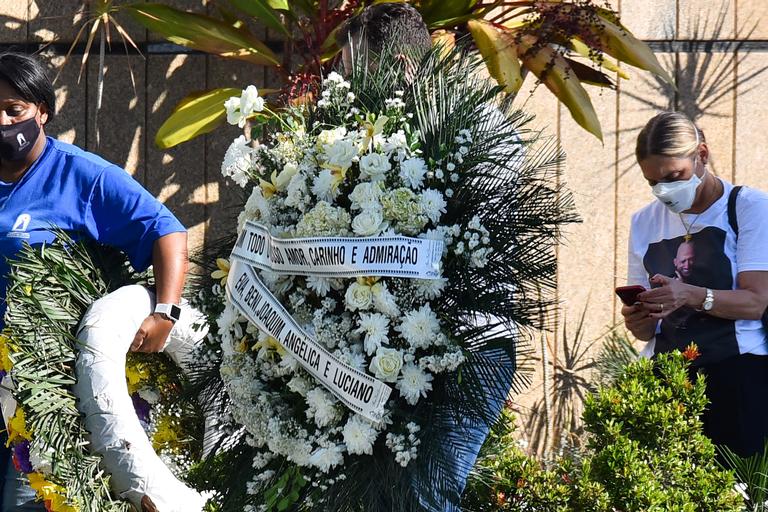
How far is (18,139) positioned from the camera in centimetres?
307

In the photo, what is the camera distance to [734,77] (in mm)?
4859

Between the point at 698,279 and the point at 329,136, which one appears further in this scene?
the point at 698,279

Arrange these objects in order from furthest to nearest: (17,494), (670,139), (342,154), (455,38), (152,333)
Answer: (455,38) → (670,139) → (17,494) → (152,333) → (342,154)

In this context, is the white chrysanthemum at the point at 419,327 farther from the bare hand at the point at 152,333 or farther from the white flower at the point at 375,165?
the bare hand at the point at 152,333

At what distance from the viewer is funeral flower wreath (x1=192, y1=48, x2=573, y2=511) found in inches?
87.2

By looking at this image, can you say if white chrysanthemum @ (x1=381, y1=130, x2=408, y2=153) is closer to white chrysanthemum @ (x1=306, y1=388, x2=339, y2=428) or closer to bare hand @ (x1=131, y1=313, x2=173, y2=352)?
white chrysanthemum @ (x1=306, y1=388, x2=339, y2=428)

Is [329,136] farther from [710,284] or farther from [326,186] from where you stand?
[710,284]

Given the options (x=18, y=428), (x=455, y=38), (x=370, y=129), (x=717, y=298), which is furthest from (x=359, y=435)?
(x=455, y=38)

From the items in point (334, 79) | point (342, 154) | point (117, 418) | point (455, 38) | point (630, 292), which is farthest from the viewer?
point (455, 38)

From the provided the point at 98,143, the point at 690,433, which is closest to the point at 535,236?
the point at 690,433

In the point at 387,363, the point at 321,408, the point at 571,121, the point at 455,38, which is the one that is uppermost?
the point at 455,38

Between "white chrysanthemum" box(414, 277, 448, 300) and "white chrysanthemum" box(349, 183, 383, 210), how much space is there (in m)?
0.19

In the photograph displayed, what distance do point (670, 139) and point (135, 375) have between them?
1.82m

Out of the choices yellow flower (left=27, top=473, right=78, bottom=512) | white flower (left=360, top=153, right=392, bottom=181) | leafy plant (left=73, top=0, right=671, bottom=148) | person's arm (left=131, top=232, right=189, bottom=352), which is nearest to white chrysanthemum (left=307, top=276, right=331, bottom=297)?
white flower (left=360, top=153, right=392, bottom=181)
